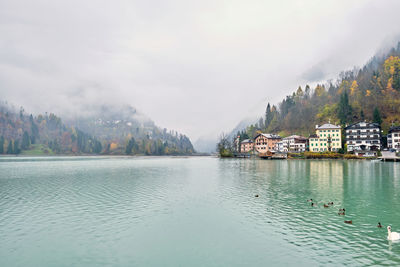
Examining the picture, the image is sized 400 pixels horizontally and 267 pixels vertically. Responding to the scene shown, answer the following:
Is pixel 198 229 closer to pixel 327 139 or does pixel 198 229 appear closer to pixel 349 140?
pixel 349 140

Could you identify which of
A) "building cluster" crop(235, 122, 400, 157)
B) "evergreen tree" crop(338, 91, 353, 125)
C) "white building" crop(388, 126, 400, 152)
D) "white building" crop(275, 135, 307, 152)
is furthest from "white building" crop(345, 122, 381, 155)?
"white building" crop(275, 135, 307, 152)

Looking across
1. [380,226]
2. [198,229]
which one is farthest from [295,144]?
[198,229]

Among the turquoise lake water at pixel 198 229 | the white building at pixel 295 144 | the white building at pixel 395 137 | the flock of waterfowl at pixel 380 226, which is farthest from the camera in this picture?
the white building at pixel 295 144

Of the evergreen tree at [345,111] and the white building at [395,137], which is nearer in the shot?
the white building at [395,137]

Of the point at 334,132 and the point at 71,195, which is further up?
the point at 334,132

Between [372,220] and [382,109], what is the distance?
556ft

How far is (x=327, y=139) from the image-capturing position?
15438cm

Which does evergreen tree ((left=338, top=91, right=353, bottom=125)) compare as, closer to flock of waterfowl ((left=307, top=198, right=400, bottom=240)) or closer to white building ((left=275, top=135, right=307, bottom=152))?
white building ((left=275, top=135, right=307, bottom=152))

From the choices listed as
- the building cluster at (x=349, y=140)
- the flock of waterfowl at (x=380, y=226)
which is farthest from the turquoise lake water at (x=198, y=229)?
the building cluster at (x=349, y=140)

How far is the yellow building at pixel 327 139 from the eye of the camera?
15225 centimetres

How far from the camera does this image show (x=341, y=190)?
41.8 m

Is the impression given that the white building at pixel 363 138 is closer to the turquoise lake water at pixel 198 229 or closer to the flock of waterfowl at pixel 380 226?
the turquoise lake water at pixel 198 229

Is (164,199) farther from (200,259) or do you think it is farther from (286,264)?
(286,264)

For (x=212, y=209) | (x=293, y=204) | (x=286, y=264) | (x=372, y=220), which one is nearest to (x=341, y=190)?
(x=293, y=204)
